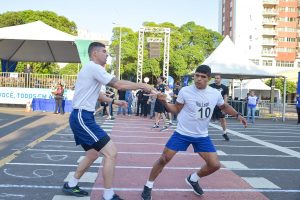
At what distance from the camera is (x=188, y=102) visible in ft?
18.4

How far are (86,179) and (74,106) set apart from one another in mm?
1638

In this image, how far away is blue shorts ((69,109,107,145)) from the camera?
521cm

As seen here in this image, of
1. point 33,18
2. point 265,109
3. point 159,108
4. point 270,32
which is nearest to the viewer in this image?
point 159,108

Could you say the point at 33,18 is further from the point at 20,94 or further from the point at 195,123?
the point at 195,123

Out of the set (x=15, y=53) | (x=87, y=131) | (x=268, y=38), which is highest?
(x=268, y=38)

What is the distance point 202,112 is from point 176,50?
59221mm

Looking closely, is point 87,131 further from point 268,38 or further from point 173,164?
point 268,38

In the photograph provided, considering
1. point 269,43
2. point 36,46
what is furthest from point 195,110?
point 269,43

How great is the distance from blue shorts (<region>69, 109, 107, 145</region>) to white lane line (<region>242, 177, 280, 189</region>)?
2739 millimetres

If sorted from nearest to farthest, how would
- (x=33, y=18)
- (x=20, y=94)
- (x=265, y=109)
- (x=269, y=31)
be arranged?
(x=20, y=94), (x=265, y=109), (x=33, y=18), (x=269, y=31)

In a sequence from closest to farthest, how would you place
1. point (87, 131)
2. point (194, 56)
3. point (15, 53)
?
point (87, 131) → point (15, 53) → point (194, 56)

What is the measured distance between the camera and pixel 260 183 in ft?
21.8

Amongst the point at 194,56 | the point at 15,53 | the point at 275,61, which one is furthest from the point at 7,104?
the point at 275,61

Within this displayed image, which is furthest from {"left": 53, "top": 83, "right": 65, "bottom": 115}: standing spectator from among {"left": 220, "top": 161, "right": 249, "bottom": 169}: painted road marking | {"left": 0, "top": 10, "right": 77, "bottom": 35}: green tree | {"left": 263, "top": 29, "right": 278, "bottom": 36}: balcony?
{"left": 263, "top": 29, "right": 278, "bottom": 36}: balcony
